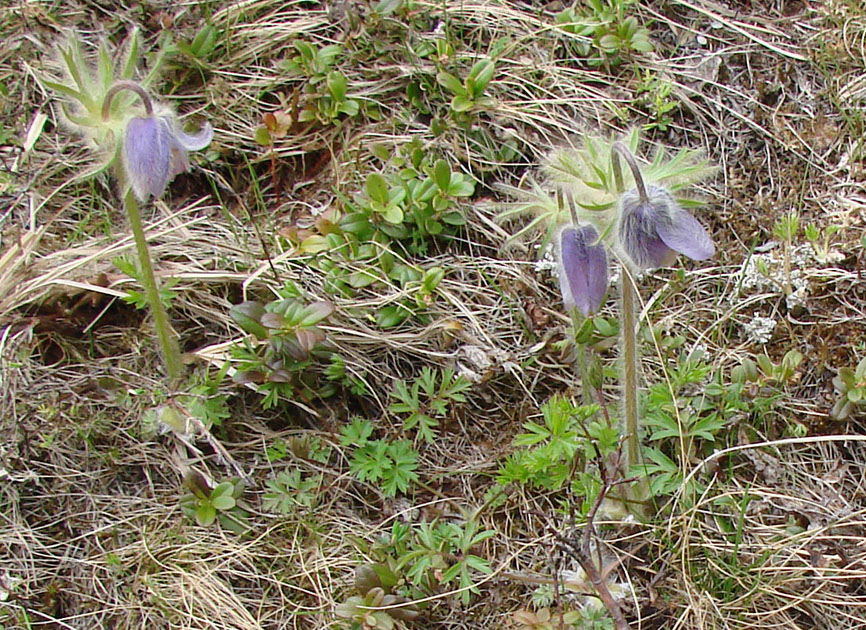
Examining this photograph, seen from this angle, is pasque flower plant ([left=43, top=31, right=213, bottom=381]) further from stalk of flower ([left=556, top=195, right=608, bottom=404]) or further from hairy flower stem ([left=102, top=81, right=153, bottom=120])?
stalk of flower ([left=556, top=195, right=608, bottom=404])

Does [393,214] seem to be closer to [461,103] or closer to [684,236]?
[461,103]

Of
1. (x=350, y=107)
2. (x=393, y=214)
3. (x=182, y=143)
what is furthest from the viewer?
(x=350, y=107)

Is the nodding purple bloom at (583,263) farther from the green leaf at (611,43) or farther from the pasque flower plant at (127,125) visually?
the green leaf at (611,43)

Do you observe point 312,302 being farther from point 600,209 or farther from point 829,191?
point 829,191

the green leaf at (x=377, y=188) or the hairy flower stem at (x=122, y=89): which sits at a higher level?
the hairy flower stem at (x=122, y=89)

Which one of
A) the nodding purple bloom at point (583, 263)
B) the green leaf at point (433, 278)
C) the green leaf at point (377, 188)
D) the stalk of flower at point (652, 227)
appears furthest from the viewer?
the green leaf at point (377, 188)

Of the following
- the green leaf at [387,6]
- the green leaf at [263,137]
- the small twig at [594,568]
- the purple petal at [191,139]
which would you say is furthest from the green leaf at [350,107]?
the small twig at [594,568]

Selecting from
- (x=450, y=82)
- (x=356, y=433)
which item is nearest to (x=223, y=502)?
(x=356, y=433)
